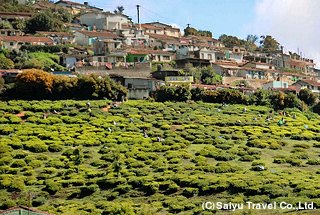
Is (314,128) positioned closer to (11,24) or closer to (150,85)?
(150,85)

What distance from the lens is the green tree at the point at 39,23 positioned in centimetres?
8981

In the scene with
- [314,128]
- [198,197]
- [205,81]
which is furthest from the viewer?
[205,81]

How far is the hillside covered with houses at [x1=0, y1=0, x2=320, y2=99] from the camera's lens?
230 feet

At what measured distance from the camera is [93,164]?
138 feet

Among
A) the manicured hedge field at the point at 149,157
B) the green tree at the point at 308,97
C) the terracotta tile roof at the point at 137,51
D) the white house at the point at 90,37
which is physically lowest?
the manicured hedge field at the point at 149,157

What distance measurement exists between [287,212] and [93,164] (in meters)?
17.6

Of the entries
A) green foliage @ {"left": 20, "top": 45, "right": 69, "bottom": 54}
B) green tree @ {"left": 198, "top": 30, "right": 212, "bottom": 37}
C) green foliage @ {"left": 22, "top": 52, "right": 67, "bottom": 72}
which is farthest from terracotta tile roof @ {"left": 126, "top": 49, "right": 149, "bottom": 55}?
green tree @ {"left": 198, "top": 30, "right": 212, "bottom": 37}

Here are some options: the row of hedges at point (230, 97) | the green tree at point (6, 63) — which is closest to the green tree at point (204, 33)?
the row of hedges at point (230, 97)

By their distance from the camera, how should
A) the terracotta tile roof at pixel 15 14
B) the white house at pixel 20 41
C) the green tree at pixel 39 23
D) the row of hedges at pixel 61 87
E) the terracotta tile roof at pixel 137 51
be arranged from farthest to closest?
the terracotta tile roof at pixel 15 14
the green tree at pixel 39 23
the terracotta tile roof at pixel 137 51
the white house at pixel 20 41
the row of hedges at pixel 61 87

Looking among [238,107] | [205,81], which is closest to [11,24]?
[205,81]

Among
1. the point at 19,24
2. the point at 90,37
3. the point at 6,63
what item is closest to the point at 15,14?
the point at 19,24

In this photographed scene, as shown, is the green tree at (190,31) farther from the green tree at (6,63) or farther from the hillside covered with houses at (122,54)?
the green tree at (6,63)

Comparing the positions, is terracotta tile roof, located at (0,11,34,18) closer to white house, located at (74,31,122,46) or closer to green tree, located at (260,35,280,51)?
white house, located at (74,31,122,46)

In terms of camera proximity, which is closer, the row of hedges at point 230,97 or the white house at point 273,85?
the row of hedges at point 230,97
